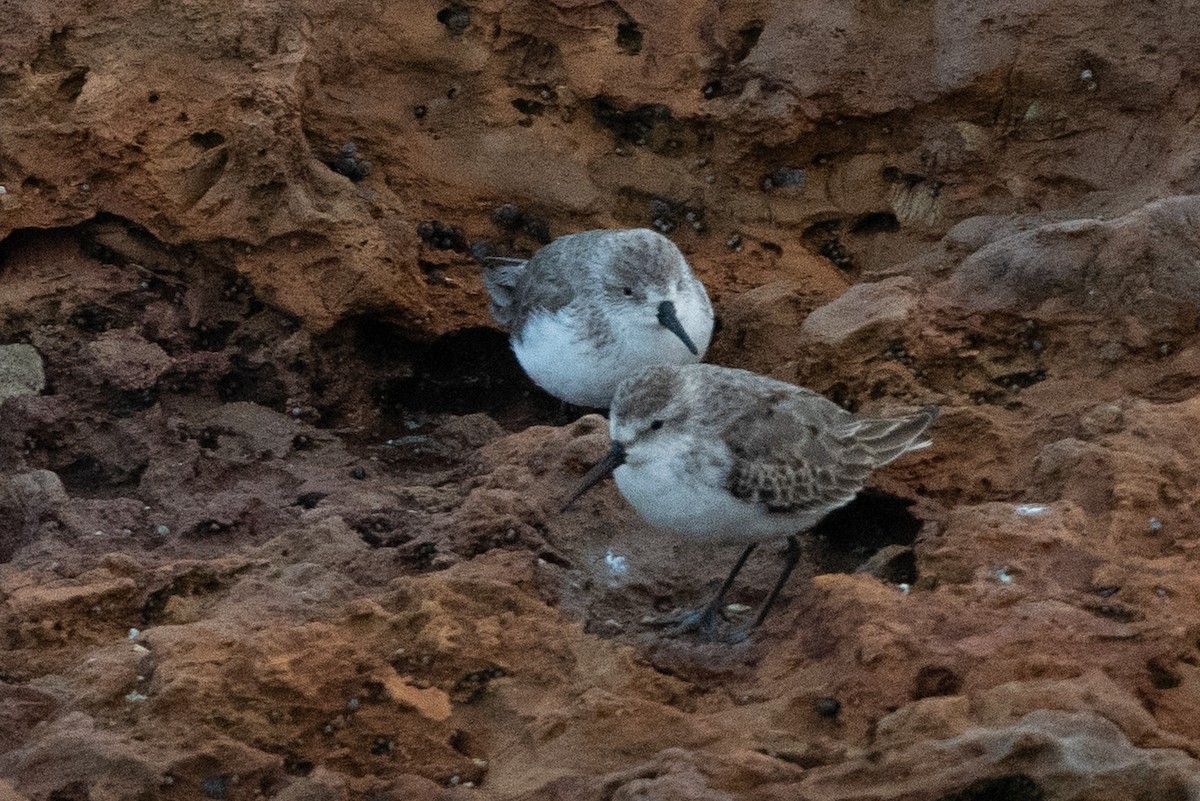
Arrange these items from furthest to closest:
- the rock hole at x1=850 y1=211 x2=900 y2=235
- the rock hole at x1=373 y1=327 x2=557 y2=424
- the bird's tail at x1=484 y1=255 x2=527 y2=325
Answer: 1. the rock hole at x1=373 y1=327 x2=557 y2=424
2. the rock hole at x1=850 y1=211 x2=900 y2=235
3. the bird's tail at x1=484 y1=255 x2=527 y2=325

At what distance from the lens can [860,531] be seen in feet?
19.9

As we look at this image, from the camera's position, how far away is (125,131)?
7.52 metres

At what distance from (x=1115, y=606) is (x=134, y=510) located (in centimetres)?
362

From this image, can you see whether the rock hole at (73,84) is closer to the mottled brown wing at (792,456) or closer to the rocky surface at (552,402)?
the rocky surface at (552,402)

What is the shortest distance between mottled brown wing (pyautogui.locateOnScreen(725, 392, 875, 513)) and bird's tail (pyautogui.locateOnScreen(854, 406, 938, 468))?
0.16 feet

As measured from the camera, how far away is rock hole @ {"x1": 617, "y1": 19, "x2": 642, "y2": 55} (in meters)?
8.10

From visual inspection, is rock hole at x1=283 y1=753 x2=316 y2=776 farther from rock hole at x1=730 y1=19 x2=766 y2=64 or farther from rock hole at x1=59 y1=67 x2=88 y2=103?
rock hole at x1=730 y1=19 x2=766 y2=64

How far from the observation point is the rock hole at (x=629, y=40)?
8102 millimetres

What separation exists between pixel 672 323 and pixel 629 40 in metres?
1.91

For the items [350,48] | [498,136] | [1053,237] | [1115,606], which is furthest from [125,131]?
[1115,606]

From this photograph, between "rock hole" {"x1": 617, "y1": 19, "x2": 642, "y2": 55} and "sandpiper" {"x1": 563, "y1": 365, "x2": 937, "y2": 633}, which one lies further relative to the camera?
"rock hole" {"x1": 617, "y1": 19, "x2": 642, "y2": 55}

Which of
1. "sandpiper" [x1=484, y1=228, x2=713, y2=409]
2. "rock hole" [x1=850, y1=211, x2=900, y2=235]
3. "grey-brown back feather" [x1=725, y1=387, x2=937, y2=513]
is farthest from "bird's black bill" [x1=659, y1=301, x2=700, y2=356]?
"rock hole" [x1=850, y1=211, x2=900, y2=235]

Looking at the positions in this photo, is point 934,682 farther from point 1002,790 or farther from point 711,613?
point 711,613

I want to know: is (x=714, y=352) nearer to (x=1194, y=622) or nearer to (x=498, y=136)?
(x=498, y=136)
